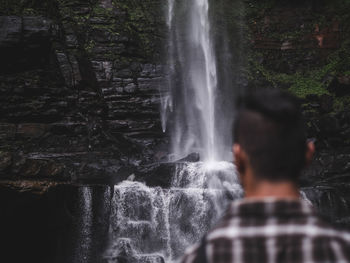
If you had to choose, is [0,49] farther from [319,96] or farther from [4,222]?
[319,96]

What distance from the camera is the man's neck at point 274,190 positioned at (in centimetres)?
116

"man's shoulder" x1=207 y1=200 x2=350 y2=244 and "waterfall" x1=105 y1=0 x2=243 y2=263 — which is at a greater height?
"waterfall" x1=105 y1=0 x2=243 y2=263

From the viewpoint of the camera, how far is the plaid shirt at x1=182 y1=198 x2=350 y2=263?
1.05 metres

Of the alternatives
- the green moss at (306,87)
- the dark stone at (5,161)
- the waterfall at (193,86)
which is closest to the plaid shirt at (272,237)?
the dark stone at (5,161)

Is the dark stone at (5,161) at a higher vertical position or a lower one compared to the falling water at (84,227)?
higher

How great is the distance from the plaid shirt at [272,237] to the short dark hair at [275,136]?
0.12m

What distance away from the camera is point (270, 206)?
43.4 inches

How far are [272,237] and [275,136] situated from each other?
1.00ft

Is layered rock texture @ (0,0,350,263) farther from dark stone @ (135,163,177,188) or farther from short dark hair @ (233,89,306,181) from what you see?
short dark hair @ (233,89,306,181)

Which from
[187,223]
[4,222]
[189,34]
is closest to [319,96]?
[189,34]

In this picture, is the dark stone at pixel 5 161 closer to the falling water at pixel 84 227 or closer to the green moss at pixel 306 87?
the falling water at pixel 84 227

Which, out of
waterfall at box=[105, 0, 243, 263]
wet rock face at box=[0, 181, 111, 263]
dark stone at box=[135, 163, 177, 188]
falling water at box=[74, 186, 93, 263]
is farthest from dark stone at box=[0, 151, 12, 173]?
dark stone at box=[135, 163, 177, 188]

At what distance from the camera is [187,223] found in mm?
10820

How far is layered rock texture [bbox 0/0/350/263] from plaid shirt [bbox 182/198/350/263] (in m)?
8.95
